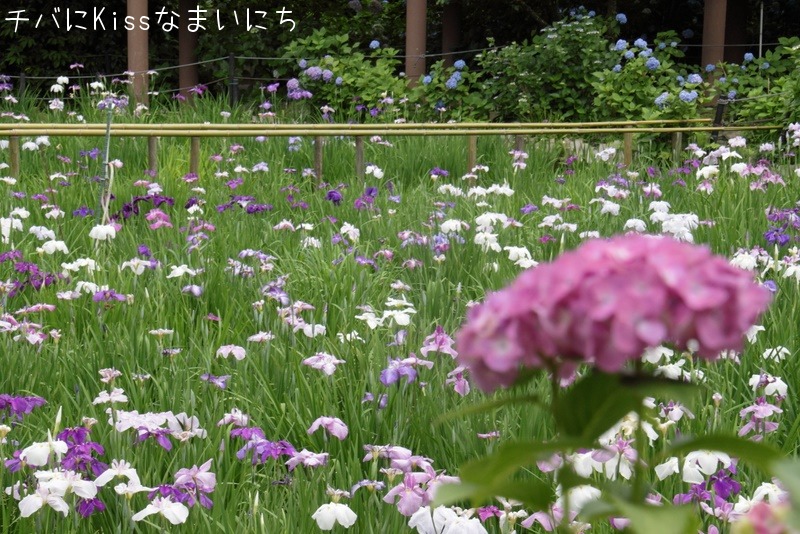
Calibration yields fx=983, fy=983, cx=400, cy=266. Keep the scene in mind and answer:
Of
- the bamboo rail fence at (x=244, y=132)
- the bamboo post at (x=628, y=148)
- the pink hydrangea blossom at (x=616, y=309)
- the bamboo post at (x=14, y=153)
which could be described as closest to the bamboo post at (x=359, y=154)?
the bamboo rail fence at (x=244, y=132)

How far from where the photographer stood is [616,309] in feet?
1.64

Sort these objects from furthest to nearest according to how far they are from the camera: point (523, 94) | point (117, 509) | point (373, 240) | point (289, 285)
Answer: point (523, 94) → point (373, 240) → point (289, 285) → point (117, 509)

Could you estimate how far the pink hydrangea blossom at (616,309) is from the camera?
503 mm

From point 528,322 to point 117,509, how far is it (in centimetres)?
130

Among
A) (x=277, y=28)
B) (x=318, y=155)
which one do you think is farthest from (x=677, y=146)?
(x=277, y=28)

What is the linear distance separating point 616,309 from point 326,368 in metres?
1.48

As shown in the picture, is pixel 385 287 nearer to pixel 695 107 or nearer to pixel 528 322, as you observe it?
pixel 528 322

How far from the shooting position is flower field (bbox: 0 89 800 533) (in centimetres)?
153

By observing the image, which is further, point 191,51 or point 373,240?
point 191,51

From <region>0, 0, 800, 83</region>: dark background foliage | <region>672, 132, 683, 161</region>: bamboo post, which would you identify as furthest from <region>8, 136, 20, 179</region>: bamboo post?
<region>0, 0, 800, 83</region>: dark background foliage

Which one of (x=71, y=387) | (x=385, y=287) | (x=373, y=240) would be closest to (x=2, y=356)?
(x=71, y=387)

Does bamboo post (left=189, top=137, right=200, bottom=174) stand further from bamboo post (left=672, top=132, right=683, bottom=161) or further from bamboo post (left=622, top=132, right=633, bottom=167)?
bamboo post (left=672, top=132, right=683, bottom=161)

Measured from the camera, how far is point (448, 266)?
10.9 ft

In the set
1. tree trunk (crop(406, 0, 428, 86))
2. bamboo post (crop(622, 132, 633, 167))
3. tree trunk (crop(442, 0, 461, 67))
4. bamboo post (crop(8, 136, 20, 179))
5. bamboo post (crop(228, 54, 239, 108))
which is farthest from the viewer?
tree trunk (crop(442, 0, 461, 67))
